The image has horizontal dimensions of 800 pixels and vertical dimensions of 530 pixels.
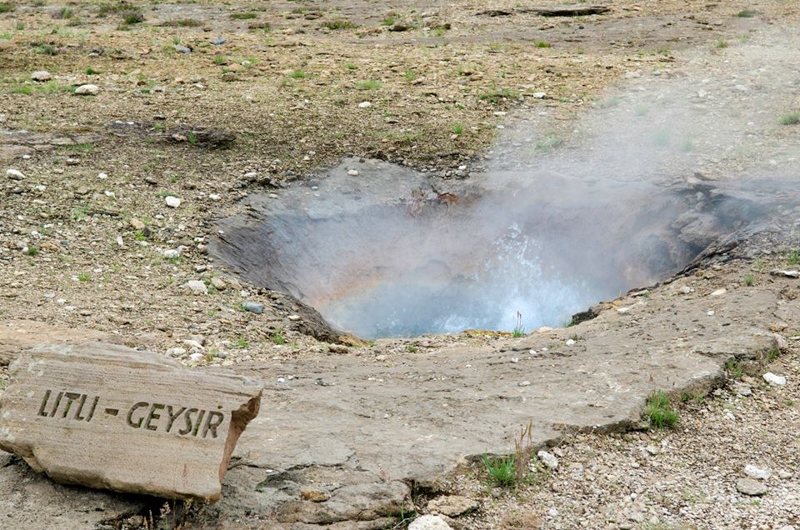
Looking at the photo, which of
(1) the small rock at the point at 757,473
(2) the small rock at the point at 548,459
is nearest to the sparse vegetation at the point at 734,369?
(1) the small rock at the point at 757,473

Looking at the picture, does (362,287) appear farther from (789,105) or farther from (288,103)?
(789,105)

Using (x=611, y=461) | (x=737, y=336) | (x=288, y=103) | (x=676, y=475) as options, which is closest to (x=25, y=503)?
(x=611, y=461)

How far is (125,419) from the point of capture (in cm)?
377

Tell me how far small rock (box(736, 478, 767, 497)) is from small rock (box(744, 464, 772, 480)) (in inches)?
1.7

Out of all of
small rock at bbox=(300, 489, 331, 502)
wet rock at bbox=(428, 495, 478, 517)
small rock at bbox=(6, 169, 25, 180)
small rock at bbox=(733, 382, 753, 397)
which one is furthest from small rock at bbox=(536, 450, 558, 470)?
small rock at bbox=(6, 169, 25, 180)

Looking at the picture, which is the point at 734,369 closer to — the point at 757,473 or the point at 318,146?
the point at 757,473

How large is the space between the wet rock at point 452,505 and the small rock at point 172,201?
484 cm

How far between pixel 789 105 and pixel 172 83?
24.4 ft

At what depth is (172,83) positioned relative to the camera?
1080 centimetres

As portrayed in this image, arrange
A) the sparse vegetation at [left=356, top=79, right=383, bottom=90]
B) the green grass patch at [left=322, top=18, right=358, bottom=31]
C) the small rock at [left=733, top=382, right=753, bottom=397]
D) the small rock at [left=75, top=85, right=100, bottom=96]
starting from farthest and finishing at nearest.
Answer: the green grass patch at [left=322, top=18, right=358, bottom=31], the sparse vegetation at [left=356, top=79, right=383, bottom=90], the small rock at [left=75, top=85, right=100, bottom=96], the small rock at [left=733, top=382, right=753, bottom=397]

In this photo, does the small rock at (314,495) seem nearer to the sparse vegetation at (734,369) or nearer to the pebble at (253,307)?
the sparse vegetation at (734,369)

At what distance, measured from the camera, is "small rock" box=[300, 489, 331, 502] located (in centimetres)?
Answer: 381

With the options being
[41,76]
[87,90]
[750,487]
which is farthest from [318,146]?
[750,487]

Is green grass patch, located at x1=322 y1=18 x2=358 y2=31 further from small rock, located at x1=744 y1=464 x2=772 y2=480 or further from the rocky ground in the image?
small rock, located at x1=744 y1=464 x2=772 y2=480
